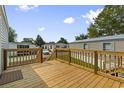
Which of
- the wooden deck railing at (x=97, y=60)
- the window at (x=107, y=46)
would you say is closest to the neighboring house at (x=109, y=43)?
the window at (x=107, y=46)

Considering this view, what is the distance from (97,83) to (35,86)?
A: 1.63 m

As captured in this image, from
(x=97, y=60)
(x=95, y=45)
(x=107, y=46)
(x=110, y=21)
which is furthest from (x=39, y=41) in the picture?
(x=97, y=60)

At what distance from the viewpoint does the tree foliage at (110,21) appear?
887 inches

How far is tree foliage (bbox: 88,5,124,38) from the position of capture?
22.5 metres

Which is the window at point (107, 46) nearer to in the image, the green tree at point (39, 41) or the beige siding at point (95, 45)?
the beige siding at point (95, 45)

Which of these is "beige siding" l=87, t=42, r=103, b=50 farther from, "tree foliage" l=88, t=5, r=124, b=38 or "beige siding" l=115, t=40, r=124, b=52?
"tree foliage" l=88, t=5, r=124, b=38

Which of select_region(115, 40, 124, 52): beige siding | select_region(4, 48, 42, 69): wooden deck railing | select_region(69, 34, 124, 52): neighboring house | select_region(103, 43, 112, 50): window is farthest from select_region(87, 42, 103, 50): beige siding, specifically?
select_region(4, 48, 42, 69): wooden deck railing

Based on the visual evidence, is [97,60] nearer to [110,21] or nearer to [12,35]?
[110,21]

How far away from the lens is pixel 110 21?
74.7ft

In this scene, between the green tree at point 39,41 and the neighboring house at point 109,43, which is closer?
the neighboring house at point 109,43

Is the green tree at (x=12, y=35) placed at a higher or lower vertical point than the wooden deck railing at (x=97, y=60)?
higher

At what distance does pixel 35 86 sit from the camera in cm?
Result: 329

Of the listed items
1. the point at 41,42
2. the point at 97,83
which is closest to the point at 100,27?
the point at 97,83

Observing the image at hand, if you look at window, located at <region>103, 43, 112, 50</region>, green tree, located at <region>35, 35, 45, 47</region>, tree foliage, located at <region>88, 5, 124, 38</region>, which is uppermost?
tree foliage, located at <region>88, 5, 124, 38</region>
